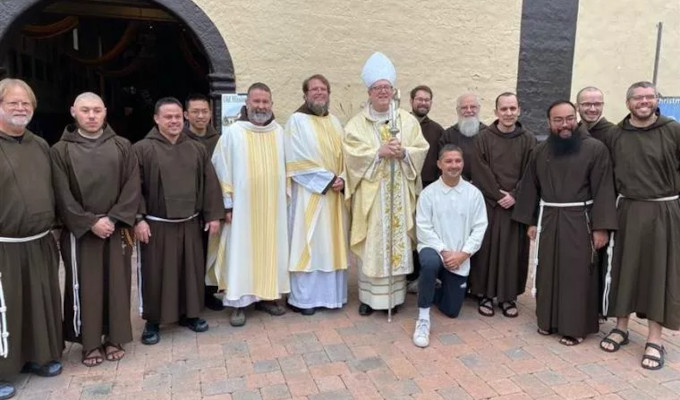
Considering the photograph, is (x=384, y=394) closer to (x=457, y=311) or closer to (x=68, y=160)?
(x=457, y=311)

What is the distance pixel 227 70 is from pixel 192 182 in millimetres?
2270

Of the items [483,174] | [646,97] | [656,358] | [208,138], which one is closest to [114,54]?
[208,138]

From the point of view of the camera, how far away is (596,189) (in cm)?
384

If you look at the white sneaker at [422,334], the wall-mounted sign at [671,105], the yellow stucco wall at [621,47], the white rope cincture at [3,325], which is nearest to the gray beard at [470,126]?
the white sneaker at [422,334]

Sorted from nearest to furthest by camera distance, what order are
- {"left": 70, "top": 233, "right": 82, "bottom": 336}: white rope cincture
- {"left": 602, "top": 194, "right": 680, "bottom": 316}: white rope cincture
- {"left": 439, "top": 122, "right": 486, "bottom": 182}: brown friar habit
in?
{"left": 70, "top": 233, "right": 82, "bottom": 336}: white rope cincture → {"left": 602, "top": 194, "right": 680, "bottom": 316}: white rope cincture → {"left": 439, "top": 122, "right": 486, "bottom": 182}: brown friar habit

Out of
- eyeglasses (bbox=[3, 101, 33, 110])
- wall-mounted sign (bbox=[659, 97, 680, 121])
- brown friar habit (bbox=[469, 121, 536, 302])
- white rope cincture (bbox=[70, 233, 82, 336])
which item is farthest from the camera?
wall-mounted sign (bbox=[659, 97, 680, 121])

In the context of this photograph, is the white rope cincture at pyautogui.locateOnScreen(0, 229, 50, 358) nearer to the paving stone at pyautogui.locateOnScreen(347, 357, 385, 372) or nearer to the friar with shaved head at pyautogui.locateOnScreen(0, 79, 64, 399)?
the friar with shaved head at pyautogui.locateOnScreen(0, 79, 64, 399)

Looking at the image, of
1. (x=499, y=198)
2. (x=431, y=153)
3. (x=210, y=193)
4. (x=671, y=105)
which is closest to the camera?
(x=210, y=193)

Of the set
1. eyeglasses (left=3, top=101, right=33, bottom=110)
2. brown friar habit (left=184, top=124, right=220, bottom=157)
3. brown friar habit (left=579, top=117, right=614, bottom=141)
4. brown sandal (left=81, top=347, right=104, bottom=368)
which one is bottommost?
brown sandal (left=81, top=347, right=104, bottom=368)

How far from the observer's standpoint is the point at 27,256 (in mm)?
3299

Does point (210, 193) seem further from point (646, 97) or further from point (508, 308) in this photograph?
point (646, 97)

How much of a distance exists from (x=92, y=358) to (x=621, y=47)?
23.7ft

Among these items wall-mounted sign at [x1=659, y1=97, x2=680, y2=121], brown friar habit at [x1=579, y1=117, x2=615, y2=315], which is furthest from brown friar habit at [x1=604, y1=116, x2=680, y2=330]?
wall-mounted sign at [x1=659, y1=97, x2=680, y2=121]

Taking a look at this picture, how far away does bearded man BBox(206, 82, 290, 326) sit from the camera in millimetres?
4312
